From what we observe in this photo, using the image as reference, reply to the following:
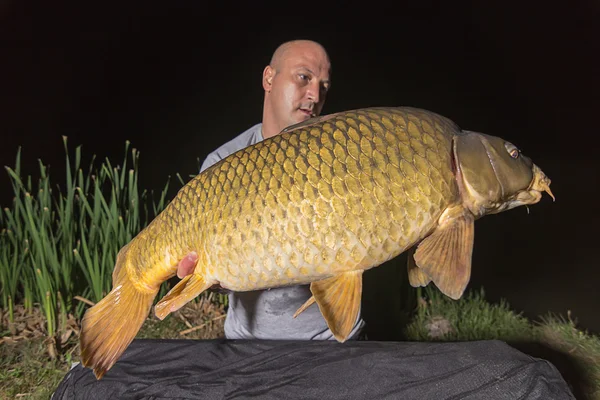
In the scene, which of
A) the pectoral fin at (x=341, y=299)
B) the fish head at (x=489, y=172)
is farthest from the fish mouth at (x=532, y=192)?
the pectoral fin at (x=341, y=299)

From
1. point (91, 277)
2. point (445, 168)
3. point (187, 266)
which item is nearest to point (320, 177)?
point (445, 168)

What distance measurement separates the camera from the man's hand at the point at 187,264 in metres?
0.99

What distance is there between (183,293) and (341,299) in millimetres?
315

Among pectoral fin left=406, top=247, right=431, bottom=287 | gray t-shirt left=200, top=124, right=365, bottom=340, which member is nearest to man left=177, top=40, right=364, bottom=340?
gray t-shirt left=200, top=124, right=365, bottom=340

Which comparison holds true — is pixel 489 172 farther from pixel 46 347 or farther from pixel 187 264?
pixel 46 347

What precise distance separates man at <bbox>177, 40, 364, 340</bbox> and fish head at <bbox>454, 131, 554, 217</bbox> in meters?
0.61

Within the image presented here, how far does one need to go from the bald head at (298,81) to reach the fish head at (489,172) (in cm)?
60

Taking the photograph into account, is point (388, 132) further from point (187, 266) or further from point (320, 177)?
point (187, 266)

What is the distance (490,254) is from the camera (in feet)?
12.0

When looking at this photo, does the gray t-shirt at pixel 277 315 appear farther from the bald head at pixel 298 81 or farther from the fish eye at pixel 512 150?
the fish eye at pixel 512 150

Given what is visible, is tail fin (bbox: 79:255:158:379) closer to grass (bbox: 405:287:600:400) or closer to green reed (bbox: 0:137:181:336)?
green reed (bbox: 0:137:181:336)

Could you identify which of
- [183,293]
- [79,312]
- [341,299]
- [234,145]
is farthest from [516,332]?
[79,312]

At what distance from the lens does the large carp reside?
0.88m

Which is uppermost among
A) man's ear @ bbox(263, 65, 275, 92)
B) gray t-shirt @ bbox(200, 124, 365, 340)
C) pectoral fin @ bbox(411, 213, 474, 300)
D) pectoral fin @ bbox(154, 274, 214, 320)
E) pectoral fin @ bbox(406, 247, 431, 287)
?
man's ear @ bbox(263, 65, 275, 92)
